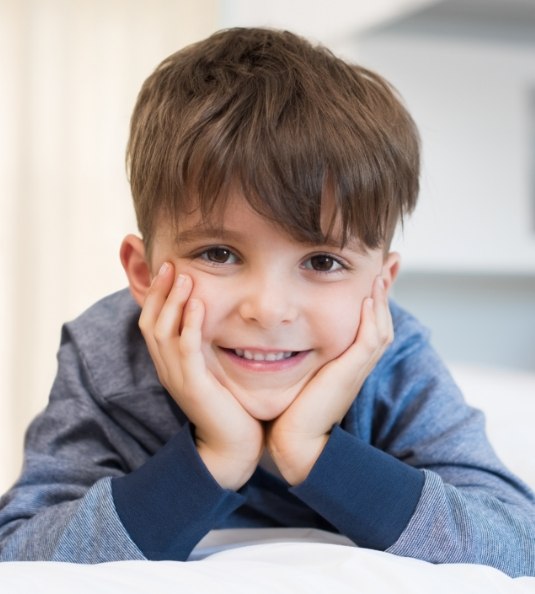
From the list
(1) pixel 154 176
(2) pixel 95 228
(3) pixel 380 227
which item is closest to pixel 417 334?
(3) pixel 380 227

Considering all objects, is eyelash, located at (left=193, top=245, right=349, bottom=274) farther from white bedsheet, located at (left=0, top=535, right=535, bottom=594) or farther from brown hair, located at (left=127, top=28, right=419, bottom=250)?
white bedsheet, located at (left=0, top=535, right=535, bottom=594)

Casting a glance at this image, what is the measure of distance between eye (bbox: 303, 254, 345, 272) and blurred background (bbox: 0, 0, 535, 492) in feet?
3.68

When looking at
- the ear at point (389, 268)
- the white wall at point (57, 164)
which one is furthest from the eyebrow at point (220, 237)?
the white wall at point (57, 164)

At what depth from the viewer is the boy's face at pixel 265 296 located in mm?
896

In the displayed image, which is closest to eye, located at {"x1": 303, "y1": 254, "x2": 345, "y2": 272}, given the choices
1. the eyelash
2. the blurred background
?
the eyelash

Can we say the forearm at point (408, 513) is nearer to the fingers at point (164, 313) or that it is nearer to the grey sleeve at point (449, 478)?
the grey sleeve at point (449, 478)

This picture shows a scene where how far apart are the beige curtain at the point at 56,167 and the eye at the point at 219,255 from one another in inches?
82.7

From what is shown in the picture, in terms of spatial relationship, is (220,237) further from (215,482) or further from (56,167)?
(56,167)

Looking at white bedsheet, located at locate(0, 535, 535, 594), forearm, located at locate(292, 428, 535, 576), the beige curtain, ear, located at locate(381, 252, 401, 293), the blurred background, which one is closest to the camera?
white bedsheet, located at locate(0, 535, 535, 594)

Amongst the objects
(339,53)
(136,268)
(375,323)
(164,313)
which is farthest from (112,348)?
(339,53)

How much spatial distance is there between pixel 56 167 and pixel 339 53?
1.21m

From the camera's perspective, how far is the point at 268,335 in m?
0.92

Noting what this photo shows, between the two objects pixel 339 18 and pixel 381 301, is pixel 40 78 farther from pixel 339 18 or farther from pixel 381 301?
pixel 381 301

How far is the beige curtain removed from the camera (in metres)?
2.95
